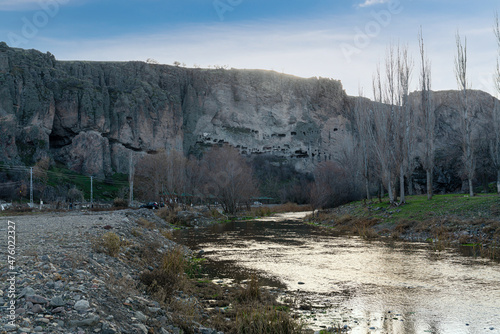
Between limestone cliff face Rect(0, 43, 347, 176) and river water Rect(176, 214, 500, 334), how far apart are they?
5864 centimetres

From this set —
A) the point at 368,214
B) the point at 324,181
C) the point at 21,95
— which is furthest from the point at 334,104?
the point at 368,214

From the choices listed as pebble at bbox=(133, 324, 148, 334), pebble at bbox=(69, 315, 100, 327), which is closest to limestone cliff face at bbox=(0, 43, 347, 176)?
pebble at bbox=(133, 324, 148, 334)

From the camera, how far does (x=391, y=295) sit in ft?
31.1

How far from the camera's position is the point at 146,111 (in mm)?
82625

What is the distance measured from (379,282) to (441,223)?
1214 centimetres

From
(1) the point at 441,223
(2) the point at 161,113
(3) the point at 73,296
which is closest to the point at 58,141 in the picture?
(2) the point at 161,113

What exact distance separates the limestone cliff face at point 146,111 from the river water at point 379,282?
5864 cm

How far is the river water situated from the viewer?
7.57 m

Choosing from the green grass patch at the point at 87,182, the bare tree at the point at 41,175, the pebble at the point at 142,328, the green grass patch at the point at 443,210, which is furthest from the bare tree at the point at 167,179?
the pebble at the point at 142,328

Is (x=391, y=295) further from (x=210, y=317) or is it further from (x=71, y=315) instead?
(x=71, y=315)

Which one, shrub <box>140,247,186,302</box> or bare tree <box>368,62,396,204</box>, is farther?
bare tree <box>368,62,396,204</box>

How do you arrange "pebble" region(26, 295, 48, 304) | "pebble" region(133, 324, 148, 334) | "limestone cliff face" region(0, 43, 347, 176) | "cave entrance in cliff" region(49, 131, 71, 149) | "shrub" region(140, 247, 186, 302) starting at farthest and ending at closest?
1. "cave entrance in cliff" region(49, 131, 71, 149)
2. "limestone cliff face" region(0, 43, 347, 176)
3. "shrub" region(140, 247, 186, 302)
4. "pebble" region(133, 324, 148, 334)
5. "pebble" region(26, 295, 48, 304)

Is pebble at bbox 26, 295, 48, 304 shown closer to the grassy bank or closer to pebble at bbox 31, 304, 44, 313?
pebble at bbox 31, 304, 44, 313

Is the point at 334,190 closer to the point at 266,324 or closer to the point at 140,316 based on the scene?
the point at 266,324
